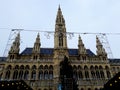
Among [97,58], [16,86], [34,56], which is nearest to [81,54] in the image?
[97,58]

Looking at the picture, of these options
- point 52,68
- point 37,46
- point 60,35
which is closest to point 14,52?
point 37,46

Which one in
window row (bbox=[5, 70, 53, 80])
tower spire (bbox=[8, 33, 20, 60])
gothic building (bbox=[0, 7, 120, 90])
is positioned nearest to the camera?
gothic building (bbox=[0, 7, 120, 90])

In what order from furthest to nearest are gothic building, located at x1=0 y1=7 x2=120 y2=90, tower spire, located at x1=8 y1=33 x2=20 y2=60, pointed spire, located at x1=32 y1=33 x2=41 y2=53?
1. pointed spire, located at x1=32 y1=33 x2=41 y2=53
2. tower spire, located at x1=8 y1=33 x2=20 y2=60
3. gothic building, located at x1=0 y1=7 x2=120 y2=90

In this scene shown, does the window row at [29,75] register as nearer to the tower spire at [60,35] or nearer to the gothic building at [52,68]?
the gothic building at [52,68]

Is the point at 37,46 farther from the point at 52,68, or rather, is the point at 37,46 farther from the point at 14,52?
the point at 52,68

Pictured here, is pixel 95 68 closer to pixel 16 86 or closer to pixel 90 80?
pixel 90 80

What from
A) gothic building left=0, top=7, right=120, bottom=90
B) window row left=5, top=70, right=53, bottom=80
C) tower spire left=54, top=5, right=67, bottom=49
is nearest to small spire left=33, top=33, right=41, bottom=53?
gothic building left=0, top=7, right=120, bottom=90

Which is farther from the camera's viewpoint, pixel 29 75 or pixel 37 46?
pixel 37 46

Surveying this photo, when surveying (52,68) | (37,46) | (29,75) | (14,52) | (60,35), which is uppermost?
(60,35)

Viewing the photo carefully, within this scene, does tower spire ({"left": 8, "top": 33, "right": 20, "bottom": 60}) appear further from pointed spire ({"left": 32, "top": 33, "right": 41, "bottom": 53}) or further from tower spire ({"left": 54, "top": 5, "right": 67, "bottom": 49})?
tower spire ({"left": 54, "top": 5, "right": 67, "bottom": 49})

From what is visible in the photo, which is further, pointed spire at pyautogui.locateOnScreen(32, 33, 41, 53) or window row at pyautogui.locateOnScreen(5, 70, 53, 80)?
pointed spire at pyautogui.locateOnScreen(32, 33, 41, 53)

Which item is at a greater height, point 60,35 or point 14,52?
point 60,35

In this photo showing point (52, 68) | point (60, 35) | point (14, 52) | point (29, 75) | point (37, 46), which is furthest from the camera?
point (60, 35)

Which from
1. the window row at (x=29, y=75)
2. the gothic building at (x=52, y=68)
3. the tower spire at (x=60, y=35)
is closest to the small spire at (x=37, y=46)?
the gothic building at (x=52, y=68)
